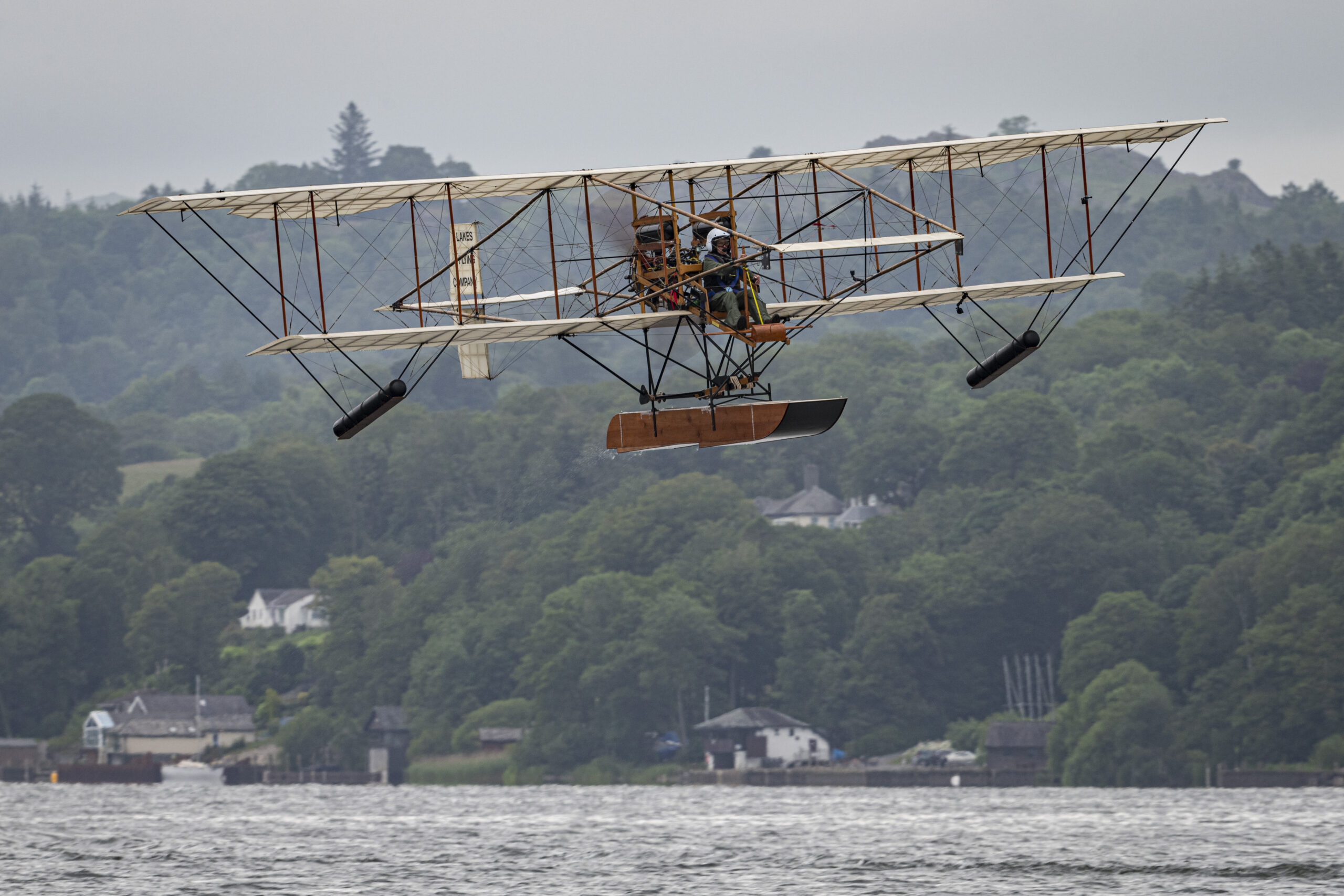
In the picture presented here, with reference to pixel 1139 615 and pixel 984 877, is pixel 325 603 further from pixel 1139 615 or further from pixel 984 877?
pixel 984 877

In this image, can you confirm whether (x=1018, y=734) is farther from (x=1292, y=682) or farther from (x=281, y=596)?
(x=281, y=596)

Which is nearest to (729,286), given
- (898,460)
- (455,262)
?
(455,262)

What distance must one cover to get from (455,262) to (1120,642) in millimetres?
95039

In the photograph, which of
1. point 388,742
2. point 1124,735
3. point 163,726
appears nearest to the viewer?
point 1124,735

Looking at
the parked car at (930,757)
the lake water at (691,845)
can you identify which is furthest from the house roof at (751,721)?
the lake water at (691,845)

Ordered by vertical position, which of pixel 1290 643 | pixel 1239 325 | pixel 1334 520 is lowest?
pixel 1290 643

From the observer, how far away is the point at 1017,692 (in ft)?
464

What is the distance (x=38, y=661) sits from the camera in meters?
161

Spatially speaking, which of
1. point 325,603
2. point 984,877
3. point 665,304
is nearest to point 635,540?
point 325,603

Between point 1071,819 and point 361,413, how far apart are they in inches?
2190

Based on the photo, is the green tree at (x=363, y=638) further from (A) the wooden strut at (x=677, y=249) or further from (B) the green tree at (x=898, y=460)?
(A) the wooden strut at (x=677, y=249)

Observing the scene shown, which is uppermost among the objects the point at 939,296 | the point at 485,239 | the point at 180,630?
the point at 180,630

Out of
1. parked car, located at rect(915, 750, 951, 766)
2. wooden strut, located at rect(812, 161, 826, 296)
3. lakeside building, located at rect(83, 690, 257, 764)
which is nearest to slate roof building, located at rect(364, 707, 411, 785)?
lakeside building, located at rect(83, 690, 257, 764)

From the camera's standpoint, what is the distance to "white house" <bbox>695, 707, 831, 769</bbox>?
13762 centimetres
